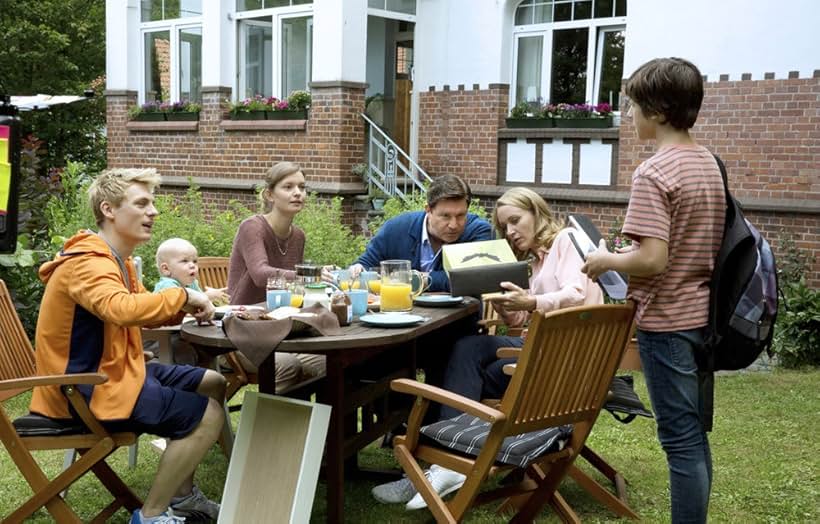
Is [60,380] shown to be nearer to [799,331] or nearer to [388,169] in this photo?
[799,331]

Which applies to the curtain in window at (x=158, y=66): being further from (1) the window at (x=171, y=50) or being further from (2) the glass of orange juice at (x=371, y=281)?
(2) the glass of orange juice at (x=371, y=281)

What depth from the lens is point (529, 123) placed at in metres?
10.8

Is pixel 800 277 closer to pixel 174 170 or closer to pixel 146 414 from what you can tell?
pixel 146 414

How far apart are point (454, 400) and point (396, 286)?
0.86 m

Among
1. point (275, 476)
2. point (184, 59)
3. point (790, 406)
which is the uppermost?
point (184, 59)

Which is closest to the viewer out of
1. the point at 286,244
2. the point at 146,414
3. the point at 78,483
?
the point at 146,414

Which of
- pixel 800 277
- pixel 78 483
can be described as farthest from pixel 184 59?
pixel 78 483

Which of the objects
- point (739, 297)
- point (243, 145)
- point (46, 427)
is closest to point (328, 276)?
point (46, 427)

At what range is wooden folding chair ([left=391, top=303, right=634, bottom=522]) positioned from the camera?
300 centimetres

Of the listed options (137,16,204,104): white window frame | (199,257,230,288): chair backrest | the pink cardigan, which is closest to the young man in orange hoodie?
the pink cardigan

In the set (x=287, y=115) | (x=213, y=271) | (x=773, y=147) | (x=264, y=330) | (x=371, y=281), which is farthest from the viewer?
(x=287, y=115)

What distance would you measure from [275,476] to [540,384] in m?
1.06

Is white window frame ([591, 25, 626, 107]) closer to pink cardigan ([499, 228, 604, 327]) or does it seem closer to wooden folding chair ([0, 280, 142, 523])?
pink cardigan ([499, 228, 604, 327])

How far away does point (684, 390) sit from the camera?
2.93 m
